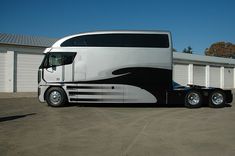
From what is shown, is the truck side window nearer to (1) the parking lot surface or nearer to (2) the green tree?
(1) the parking lot surface

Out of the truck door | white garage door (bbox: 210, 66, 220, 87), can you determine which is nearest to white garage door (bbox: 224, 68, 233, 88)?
white garage door (bbox: 210, 66, 220, 87)

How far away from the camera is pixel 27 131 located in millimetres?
6859

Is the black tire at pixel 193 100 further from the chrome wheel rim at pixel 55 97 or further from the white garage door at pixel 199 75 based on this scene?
the white garage door at pixel 199 75

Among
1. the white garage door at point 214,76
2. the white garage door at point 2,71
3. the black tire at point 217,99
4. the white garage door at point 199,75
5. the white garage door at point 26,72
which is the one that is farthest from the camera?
the white garage door at point 214,76

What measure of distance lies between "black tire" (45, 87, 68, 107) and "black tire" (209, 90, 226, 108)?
22.6ft

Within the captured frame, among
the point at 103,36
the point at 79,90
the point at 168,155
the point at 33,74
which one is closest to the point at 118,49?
the point at 103,36

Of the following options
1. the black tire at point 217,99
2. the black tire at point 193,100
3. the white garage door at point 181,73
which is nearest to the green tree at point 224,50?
the white garage door at point 181,73

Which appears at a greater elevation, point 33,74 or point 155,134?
point 33,74

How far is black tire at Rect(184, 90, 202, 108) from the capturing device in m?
12.1

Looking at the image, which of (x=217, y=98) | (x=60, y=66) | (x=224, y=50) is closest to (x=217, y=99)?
(x=217, y=98)

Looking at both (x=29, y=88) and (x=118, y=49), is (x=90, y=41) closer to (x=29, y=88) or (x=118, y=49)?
(x=118, y=49)

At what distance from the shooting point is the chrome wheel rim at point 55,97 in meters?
12.0

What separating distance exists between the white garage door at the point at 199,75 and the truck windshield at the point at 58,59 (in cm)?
2171

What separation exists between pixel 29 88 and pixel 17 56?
8.78ft
